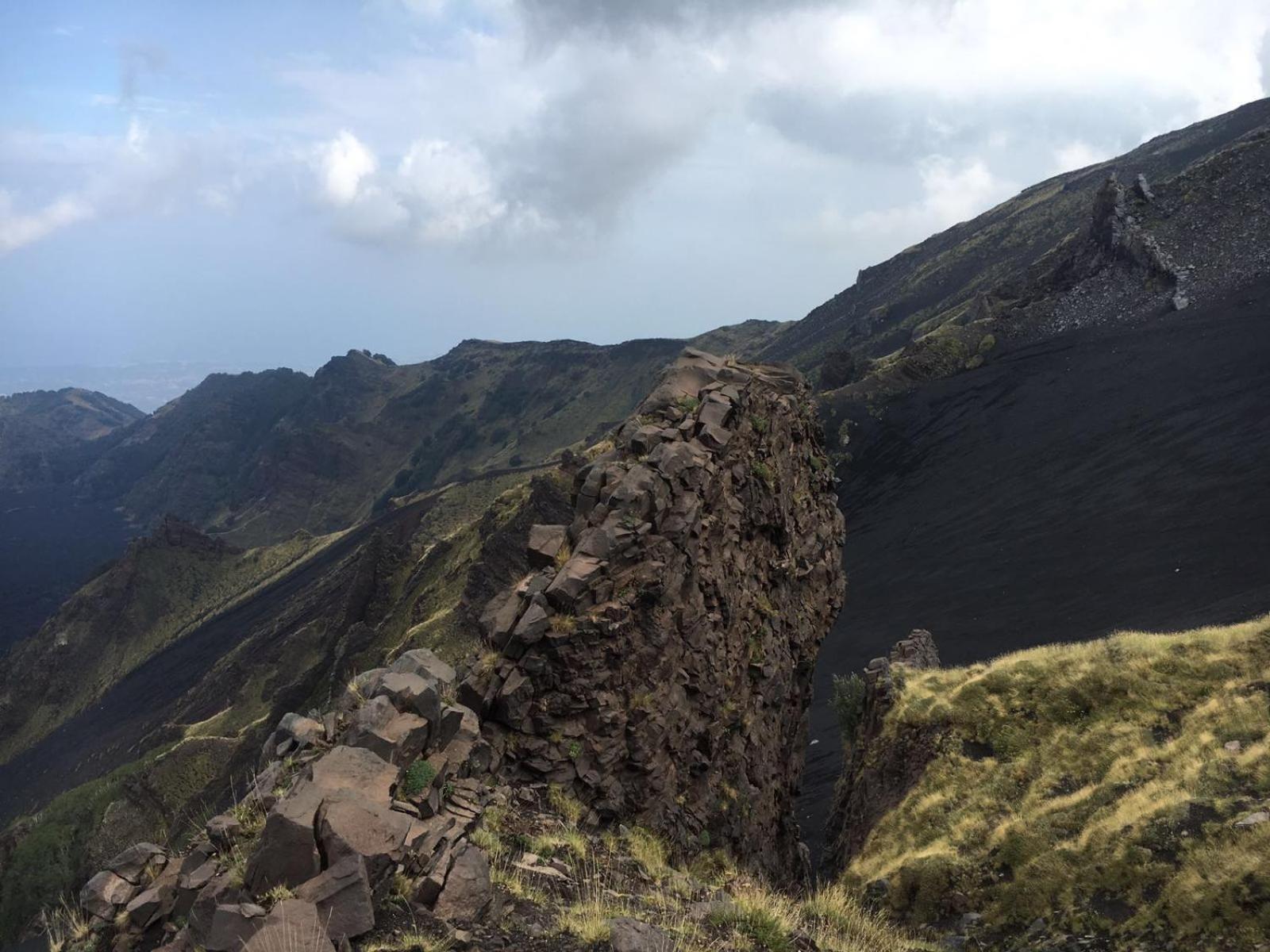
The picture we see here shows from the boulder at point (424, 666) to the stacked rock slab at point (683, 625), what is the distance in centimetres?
70

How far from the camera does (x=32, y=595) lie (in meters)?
161

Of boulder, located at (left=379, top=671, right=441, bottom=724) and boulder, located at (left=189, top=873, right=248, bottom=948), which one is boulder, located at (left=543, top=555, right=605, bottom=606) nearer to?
boulder, located at (left=379, top=671, right=441, bottom=724)

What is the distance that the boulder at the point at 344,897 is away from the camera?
23.9ft

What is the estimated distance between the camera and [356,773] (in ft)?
30.8

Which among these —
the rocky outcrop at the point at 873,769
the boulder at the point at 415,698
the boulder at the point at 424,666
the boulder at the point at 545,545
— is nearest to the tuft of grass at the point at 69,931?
the boulder at the point at 415,698

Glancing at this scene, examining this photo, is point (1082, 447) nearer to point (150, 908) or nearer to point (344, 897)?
point (344, 897)

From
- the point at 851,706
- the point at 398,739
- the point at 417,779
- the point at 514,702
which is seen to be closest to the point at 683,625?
the point at 514,702

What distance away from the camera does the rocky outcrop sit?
21094 millimetres

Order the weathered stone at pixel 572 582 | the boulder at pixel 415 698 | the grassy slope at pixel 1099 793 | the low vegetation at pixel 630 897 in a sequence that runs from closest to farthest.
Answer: the low vegetation at pixel 630 897 < the boulder at pixel 415 698 < the grassy slope at pixel 1099 793 < the weathered stone at pixel 572 582

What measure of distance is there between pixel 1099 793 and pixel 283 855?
52.1 feet

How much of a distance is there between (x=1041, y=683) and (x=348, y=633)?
59.2 m

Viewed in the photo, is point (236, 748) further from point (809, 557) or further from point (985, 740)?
point (985, 740)

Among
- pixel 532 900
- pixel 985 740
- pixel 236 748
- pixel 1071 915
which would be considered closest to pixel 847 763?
pixel 985 740

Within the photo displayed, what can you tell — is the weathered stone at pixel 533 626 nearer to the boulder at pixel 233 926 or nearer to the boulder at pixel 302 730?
the boulder at pixel 302 730
